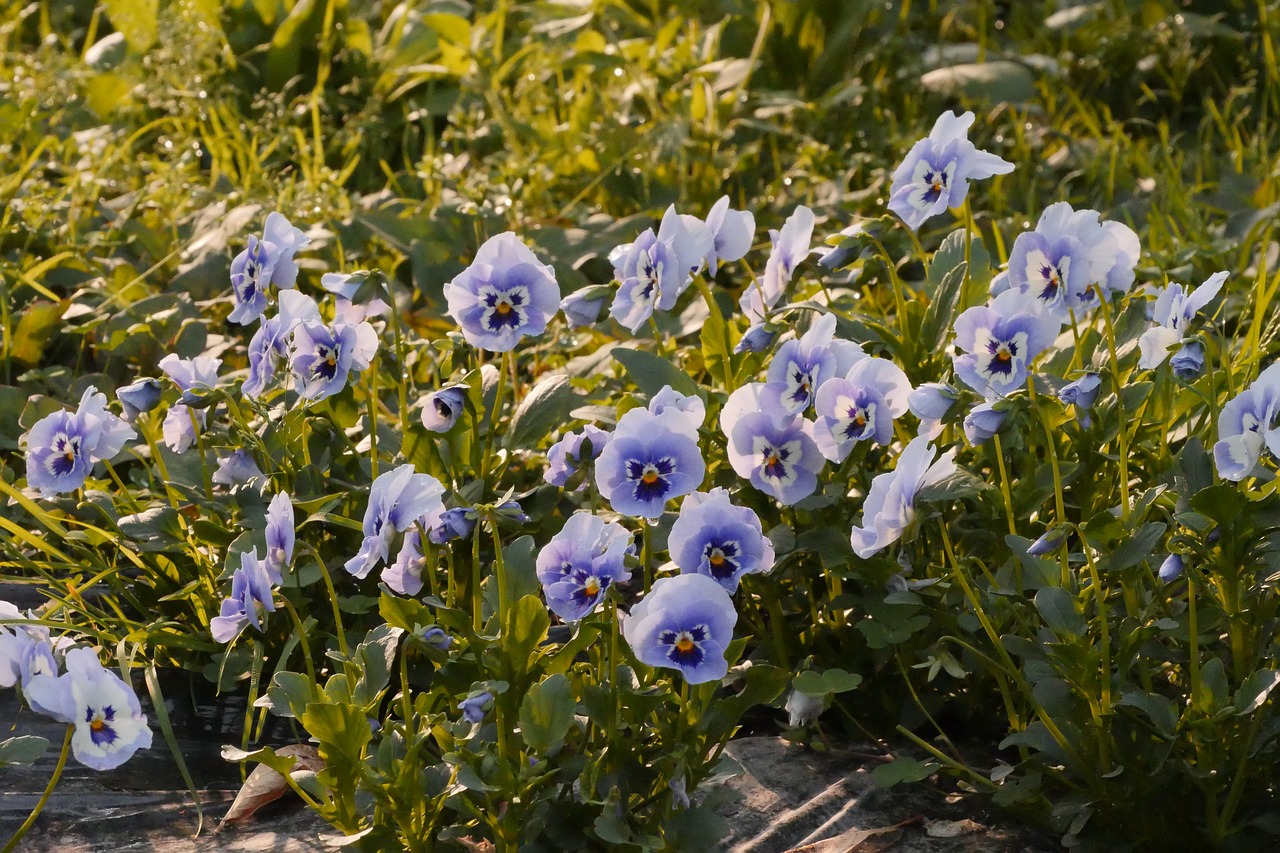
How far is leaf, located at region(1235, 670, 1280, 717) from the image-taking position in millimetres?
1369

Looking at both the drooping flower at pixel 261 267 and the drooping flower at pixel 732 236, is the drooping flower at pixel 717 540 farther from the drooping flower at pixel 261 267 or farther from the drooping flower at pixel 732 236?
the drooping flower at pixel 261 267

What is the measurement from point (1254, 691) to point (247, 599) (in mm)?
1078

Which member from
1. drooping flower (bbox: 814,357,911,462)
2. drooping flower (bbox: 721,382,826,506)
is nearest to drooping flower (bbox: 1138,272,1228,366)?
drooping flower (bbox: 814,357,911,462)

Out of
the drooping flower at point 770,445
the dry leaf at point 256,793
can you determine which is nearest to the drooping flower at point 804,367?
the drooping flower at point 770,445

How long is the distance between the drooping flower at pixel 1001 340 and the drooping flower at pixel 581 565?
483 mm

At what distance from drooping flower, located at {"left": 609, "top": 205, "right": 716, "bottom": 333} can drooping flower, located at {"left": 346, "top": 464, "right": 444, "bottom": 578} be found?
1.26ft

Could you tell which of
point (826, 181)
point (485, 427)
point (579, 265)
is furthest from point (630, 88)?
point (485, 427)

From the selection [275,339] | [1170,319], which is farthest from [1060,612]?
[275,339]

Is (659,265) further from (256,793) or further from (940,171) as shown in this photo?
(256,793)

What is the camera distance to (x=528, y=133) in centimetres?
346

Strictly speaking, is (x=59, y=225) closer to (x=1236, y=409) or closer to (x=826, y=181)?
(x=826, y=181)

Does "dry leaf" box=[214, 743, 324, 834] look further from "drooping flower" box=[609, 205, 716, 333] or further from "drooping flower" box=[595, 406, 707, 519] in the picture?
"drooping flower" box=[609, 205, 716, 333]

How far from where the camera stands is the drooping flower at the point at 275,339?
1798 mm

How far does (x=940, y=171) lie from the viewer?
1.77 m
